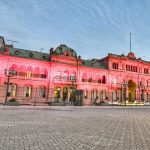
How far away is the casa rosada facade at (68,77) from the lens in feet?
146

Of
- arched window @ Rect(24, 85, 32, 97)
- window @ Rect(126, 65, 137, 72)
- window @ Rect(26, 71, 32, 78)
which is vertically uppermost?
window @ Rect(126, 65, 137, 72)

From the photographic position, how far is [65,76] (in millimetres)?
51719

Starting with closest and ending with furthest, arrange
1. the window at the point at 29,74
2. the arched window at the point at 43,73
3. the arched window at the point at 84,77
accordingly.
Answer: the window at the point at 29,74 < the arched window at the point at 43,73 < the arched window at the point at 84,77

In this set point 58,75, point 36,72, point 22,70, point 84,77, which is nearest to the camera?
point 22,70

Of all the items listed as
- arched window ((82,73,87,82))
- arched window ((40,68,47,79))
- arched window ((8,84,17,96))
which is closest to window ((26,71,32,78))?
arched window ((40,68,47,79))

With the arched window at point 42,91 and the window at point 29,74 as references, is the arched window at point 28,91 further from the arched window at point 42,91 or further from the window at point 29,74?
the arched window at point 42,91

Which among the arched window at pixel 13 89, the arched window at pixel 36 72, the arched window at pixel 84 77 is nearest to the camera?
the arched window at pixel 13 89

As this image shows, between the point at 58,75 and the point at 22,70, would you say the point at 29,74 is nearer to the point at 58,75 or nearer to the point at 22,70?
the point at 22,70

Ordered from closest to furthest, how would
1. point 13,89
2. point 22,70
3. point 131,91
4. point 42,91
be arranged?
point 13,89, point 22,70, point 42,91, point 131,91

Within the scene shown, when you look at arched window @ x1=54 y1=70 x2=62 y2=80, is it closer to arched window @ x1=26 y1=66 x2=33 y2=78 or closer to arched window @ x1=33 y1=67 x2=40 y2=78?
arched window @ x1=33 y1=67 x2=40 y2=78

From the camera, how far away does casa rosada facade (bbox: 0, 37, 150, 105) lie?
146ft

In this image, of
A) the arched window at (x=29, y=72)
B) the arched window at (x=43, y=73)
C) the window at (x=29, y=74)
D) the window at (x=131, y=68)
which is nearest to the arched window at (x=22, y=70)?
the window at (x=29, y=74)

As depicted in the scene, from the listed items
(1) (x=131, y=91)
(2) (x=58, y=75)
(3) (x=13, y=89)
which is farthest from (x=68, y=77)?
(1) (x=131, y=91)

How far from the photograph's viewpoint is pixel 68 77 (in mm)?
52188
